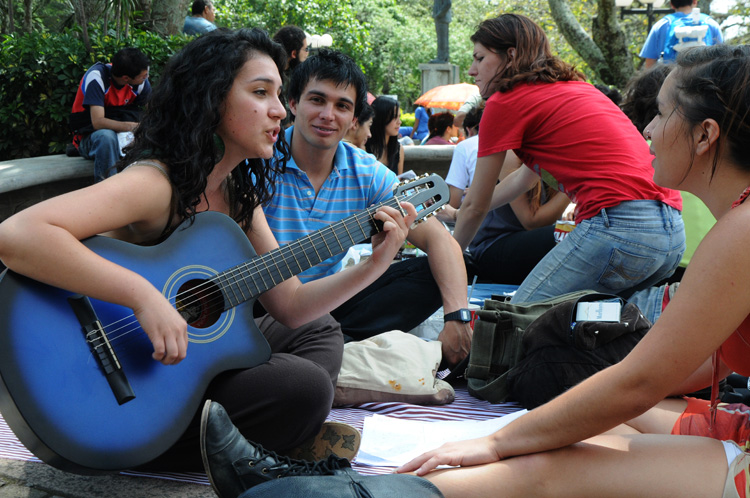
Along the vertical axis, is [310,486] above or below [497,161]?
below

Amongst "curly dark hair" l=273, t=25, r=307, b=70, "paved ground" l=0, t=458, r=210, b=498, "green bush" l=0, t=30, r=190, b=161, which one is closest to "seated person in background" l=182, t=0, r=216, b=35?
"green bush" l=0, t=30, r=190, b=161

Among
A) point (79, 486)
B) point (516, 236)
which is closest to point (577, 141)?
point (516, 236)

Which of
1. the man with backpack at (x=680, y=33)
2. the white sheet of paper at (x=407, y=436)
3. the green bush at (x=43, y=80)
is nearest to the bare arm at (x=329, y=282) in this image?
the white sheet of paper at (x=407, y=436)

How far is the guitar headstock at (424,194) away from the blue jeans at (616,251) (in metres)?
0.87

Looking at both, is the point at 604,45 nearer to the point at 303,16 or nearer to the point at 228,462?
the point at 303,16

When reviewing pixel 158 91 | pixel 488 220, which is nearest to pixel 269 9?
pixel 488 220

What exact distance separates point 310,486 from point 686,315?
91cm

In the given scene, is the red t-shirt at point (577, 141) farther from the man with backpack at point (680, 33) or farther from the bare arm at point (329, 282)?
the man with backpack at point (680, 33)

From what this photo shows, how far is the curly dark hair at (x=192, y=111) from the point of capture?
2320mm

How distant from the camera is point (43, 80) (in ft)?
21.7

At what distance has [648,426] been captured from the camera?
2.18m

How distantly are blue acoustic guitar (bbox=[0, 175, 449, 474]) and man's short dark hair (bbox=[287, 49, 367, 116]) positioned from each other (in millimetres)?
1288

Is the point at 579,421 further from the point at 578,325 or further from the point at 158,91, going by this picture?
the point at 158,91

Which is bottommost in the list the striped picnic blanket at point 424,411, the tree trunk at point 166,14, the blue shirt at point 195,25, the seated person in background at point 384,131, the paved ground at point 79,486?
the striped picnic blanket at point 424,411
